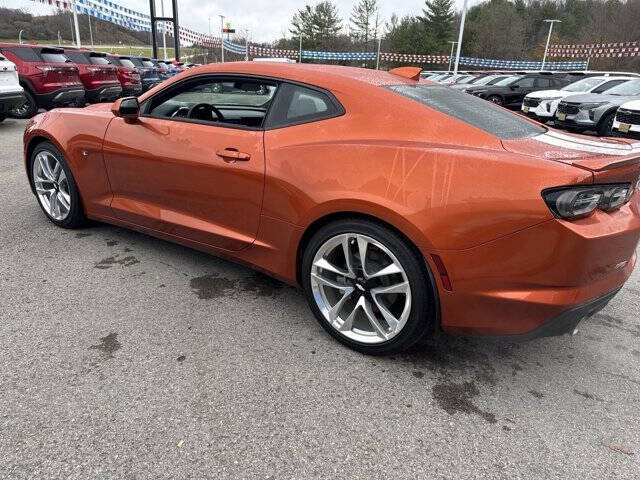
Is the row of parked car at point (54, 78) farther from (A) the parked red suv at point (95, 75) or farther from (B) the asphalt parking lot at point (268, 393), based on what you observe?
(B) the asphalt parking lot at point (268, 393)

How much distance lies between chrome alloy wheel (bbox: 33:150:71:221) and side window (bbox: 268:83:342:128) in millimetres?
2176

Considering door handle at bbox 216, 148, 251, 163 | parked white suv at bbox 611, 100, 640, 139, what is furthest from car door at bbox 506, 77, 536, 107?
door handle at bbox 216, 148, 251, 163

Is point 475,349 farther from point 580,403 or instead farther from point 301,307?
point 301,307

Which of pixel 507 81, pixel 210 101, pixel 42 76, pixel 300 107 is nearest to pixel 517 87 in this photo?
pixel 507 81

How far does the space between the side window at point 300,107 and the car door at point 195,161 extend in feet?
0.41

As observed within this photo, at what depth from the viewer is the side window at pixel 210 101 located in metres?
3.06

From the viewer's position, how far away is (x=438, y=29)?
63438mm

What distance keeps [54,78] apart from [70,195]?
8.35 metres

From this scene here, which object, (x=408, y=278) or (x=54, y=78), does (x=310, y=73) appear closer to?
(x=408, y=278)

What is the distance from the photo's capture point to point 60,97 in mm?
10539

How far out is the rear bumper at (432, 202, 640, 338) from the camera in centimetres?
193

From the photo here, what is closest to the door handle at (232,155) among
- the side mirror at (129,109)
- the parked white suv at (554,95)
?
the side mirror at (129,109)

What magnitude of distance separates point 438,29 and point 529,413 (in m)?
69.4

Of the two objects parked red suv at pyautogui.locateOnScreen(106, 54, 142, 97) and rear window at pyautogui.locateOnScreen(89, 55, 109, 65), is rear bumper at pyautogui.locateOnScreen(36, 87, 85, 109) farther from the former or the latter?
parked red suv at pyautogui.locateOnScreen(106, 54, 142, 97)
